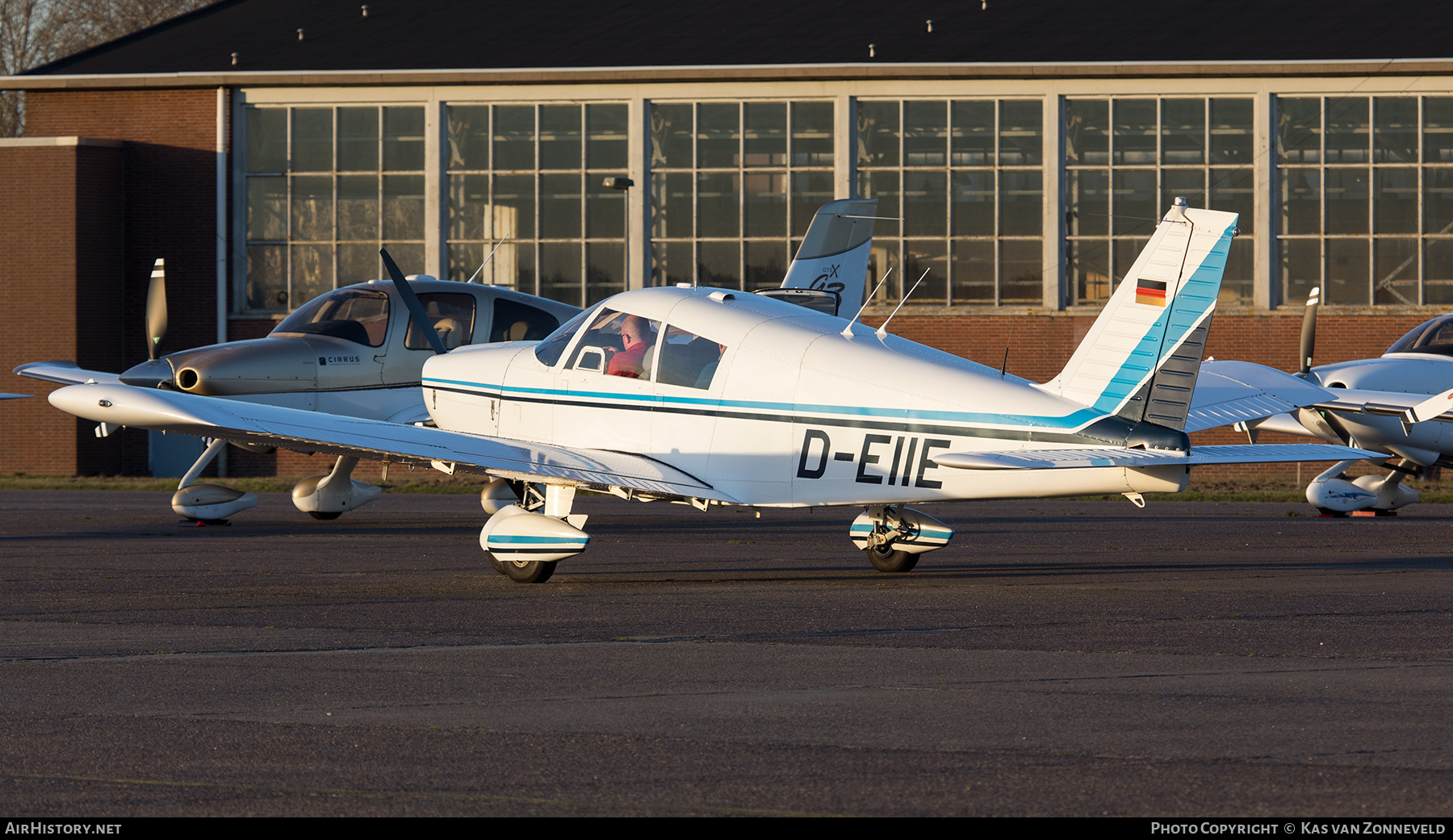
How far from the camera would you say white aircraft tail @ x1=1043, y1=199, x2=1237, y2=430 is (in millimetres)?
10828

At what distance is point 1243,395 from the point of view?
13.9 metres

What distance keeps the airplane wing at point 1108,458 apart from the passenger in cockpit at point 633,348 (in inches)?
110

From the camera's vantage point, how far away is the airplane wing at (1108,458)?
34.4 feet

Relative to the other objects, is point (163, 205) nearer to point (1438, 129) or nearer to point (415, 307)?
point (415, 307)

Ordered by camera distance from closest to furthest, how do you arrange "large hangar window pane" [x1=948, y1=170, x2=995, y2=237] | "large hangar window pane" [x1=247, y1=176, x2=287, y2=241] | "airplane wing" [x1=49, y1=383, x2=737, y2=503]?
"airplane wing" [x1=49, y1=383, x2=737, y2=503] < "large hangar window pane" [x1=948, y1=170, x2=995, y2=237] < "large hangar window pane" [x1=247, y1=176, x2=287, y2=241]

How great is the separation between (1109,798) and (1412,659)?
12.9ft

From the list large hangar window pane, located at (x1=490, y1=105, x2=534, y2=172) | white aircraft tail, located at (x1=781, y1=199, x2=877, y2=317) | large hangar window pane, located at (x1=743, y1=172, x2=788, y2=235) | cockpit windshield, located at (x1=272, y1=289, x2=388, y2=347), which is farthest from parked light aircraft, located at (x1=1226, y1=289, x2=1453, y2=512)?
large hangar window pane, located at (x1=490, y1=105, x2=534, y2=172)

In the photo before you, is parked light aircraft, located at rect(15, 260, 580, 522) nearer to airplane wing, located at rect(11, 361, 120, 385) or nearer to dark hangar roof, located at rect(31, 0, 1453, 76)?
airplane wing, located at rect(11, 361, 120, 385)

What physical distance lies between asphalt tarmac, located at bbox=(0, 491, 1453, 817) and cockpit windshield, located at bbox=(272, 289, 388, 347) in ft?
13.2

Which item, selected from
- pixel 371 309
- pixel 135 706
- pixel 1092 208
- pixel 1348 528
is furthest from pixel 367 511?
pixel 1092 208

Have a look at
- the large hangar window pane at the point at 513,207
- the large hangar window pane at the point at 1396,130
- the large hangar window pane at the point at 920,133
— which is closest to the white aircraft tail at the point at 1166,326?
the large hangar window pane at the point at 920,133

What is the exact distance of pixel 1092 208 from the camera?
35.1 metres

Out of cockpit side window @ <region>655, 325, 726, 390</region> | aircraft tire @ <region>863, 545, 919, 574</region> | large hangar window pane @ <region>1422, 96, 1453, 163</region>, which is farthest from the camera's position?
large hangar window pane @ <region>1422, 96, 1453, 163</region>
